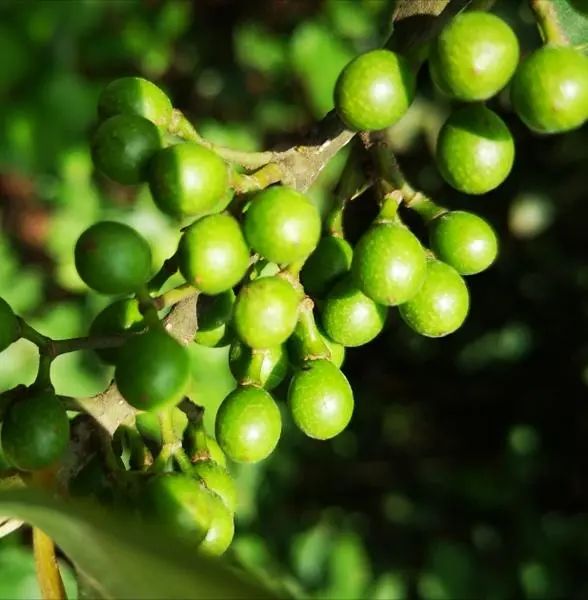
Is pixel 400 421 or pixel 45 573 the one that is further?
pixel 400 421

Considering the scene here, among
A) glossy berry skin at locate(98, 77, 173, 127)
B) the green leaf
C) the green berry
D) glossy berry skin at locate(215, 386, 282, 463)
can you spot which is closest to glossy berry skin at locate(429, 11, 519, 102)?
the green berry

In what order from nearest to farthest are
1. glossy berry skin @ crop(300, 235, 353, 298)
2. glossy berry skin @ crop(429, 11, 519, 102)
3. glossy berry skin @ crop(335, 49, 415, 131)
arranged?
glossy berry skin @ crop(429, 11, 519, 102)
glossy berry skin @ crop(335, 49, 415, 131)
glossy berry skin @ crop(300, 235, 353, 298)

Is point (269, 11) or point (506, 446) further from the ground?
point (269, 11)

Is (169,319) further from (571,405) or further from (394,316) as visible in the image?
(571,405)

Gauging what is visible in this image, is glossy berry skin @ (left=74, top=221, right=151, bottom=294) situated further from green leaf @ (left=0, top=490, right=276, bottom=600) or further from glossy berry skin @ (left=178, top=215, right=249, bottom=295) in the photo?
green leaf @ (left=0, top=490, right=276, bottom=600)

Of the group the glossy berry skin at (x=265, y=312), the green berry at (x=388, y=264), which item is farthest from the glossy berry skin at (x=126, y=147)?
the green berry at (x=388, y=264)

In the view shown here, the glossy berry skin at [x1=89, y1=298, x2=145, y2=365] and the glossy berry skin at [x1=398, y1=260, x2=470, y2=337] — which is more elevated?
the glossy berry skin at [x1=398, y1=260, x2=470, y2=337]

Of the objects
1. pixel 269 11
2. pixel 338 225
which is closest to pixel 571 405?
pixel 269 11
